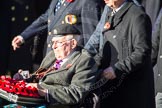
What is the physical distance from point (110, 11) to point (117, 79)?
2.28ft

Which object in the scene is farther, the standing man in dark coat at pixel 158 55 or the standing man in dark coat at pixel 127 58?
the standing man in dark coat at pixel 158 55

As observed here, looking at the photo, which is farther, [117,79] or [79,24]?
[79,24]

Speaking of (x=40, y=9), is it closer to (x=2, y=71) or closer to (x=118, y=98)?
(x=2, y=71)

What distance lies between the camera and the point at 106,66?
482 cm

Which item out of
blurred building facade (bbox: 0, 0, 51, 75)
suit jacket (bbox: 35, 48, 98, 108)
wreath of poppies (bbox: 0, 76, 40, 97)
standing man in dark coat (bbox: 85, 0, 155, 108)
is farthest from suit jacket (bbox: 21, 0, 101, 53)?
blurred building facade (bbox: 0, 0, 51, 75)

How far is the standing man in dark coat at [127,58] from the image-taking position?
462cm

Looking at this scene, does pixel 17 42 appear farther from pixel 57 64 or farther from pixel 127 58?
pixel 127 58

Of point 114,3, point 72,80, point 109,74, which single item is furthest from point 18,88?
point 114,3

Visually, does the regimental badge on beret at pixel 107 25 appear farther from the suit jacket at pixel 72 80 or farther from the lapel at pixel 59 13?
the lapel at pixel 59 13

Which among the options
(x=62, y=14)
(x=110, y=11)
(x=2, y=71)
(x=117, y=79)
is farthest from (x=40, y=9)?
(x=117, y=79)

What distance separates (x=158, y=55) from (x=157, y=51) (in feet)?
0.30

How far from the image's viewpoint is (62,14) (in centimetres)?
577

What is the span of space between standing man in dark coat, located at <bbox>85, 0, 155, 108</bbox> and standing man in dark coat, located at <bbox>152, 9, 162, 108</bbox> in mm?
565

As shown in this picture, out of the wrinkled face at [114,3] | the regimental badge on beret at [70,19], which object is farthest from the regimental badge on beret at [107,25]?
the regimental badge on beret at [70,19]
